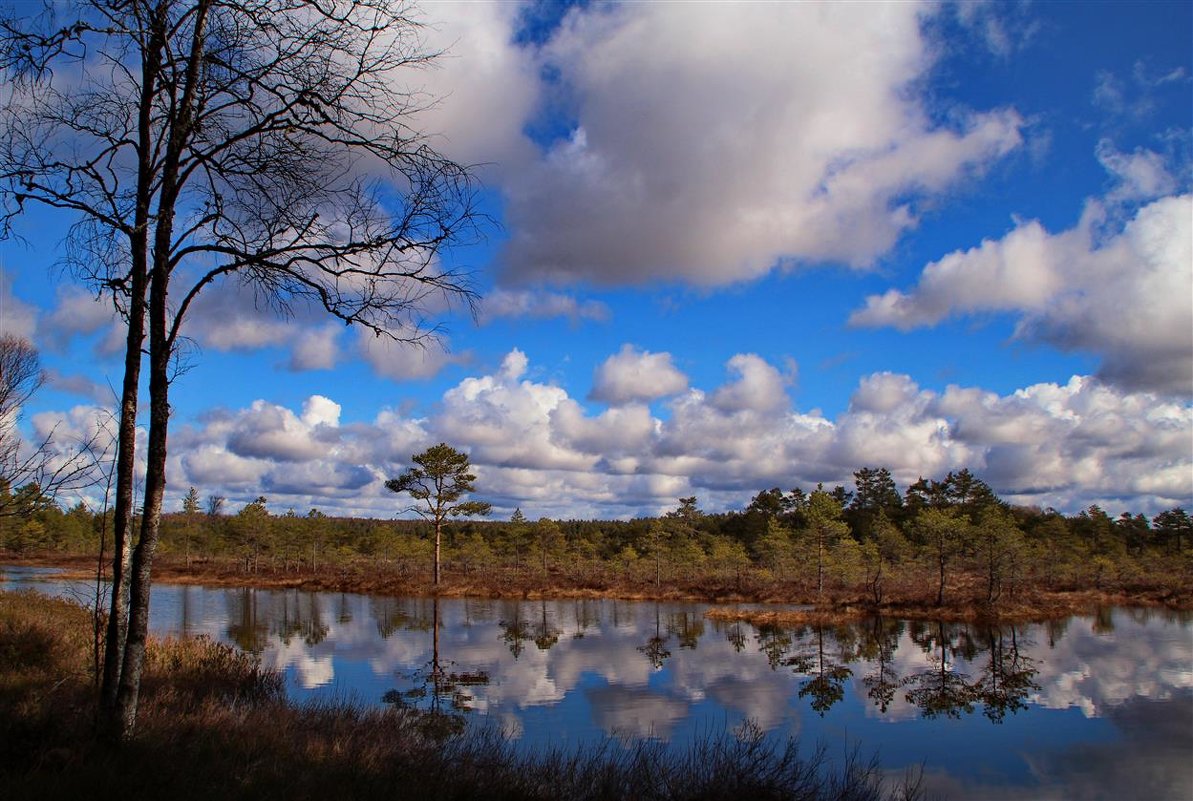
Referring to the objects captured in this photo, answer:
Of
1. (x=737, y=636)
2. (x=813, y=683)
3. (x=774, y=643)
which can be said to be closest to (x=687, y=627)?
(x=737, y=636)

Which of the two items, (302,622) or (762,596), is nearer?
(302,622)

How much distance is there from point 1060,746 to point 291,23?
→ 1842 centimetres

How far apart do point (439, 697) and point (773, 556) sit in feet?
174

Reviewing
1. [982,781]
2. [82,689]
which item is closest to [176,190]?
[82,689]

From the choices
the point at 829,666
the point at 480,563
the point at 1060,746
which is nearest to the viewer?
the point at 1060,746

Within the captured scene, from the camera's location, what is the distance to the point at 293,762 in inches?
291

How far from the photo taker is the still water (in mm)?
14055

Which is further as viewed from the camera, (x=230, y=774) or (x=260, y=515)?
(x=260, y=515)

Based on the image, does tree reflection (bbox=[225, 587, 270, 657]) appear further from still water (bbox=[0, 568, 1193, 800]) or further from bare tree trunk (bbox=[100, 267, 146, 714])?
bare tree trunk (bbox=[100, 267, 146, 714])

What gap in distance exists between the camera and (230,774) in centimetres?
658

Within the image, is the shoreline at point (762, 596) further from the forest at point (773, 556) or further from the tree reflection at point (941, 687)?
the tree reflection at point (941, 687)

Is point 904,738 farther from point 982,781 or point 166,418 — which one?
point 166,418

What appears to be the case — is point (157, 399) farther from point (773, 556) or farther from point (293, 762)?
point (773, 556)

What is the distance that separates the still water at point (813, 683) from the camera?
1405cm
